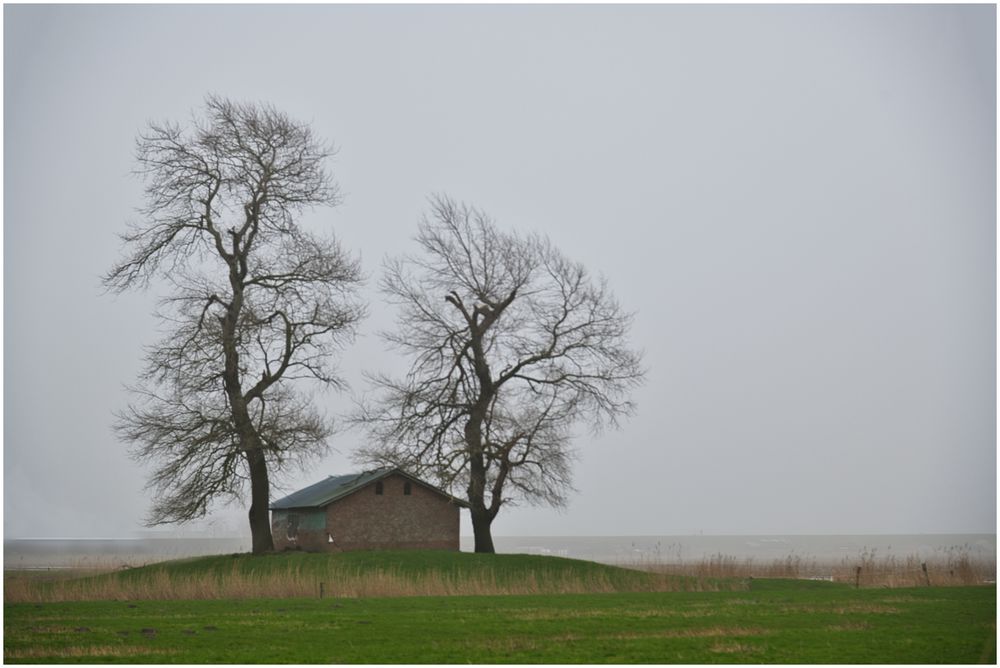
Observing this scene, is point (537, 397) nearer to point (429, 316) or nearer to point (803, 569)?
point (429, 316)

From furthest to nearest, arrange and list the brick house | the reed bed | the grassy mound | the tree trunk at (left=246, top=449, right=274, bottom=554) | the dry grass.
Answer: the brick house → the tree trunk at (left=246, top=449, right=274, bottom=554) → the dry grass → the grassy mound → the reed bed

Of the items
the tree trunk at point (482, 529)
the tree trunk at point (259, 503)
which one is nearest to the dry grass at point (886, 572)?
the tree trunk at point (482, 529)

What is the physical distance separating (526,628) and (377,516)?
86.7 feet

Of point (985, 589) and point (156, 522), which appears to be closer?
point (985, 589)

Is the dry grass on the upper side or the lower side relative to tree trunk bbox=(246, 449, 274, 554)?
lower

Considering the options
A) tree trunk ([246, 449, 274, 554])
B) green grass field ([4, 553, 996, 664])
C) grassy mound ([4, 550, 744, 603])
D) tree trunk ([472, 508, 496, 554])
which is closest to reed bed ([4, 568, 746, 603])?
grassy mound ([4, 550, 744, 603])

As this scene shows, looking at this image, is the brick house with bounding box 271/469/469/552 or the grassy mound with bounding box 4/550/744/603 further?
the brick house with bounding box 271/469/469/552

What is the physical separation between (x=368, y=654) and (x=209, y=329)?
1034 inches

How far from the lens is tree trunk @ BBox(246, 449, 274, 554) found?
42.1m

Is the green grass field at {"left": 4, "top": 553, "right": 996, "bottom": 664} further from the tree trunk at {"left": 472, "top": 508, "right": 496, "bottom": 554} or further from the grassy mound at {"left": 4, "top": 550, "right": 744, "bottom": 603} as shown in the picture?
the tree trunk at {"left": 472, "top": 508, "right": 496, "bottom": 554}

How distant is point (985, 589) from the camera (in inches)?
1164

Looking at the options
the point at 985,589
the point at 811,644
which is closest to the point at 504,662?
the point at 811,644

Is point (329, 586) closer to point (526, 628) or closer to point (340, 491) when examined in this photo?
point (526, 628)

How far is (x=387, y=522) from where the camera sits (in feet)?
152
